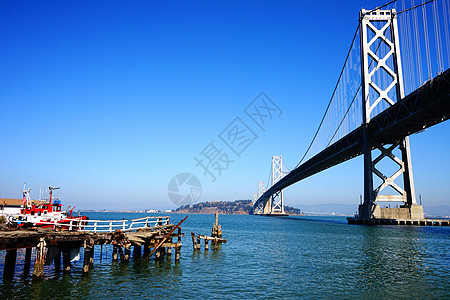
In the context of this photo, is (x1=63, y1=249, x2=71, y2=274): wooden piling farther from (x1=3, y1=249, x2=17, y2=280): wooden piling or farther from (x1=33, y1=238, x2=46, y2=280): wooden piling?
(x1=3, y1=249, x2=17, y2=280): wooden piling

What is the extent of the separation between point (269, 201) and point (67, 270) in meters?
162

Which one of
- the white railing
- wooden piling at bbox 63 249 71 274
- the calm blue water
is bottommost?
the calm blue water

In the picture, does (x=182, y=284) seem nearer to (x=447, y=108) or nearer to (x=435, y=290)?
(x=435, y=290)

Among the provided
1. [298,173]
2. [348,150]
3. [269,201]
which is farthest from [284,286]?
[269,201]

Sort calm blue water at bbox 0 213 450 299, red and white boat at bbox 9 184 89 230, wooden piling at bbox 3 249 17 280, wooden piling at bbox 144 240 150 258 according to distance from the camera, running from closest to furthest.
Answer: calm blue water at bbox 0 213 450 299, wooden piling at bbox 3 249 17 280, red and white boat at bbox 9 184 89 230, wooden piling at bbox 144 240 150 258

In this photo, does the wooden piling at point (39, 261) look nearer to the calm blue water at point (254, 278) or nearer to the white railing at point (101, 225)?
the calm blue water at point (254, 278)

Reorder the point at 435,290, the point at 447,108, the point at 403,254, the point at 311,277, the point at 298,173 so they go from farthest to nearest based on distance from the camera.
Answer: the point at 298,173 < the point at 447,108 < the point at 403,254 < the point at 311,277 < the point at 435,290

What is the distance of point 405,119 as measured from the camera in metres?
50.7

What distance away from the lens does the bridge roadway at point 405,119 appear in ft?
143

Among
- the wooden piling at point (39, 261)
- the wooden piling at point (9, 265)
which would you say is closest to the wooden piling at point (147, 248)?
the wooden piling at point (39, 261)

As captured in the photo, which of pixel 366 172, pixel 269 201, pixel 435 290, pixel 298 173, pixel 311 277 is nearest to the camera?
pixel 435 290

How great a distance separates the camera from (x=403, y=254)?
28.4m

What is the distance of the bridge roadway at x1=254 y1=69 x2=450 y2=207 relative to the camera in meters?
43.7

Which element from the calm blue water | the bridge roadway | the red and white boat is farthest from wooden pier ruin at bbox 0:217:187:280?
the bridge roadway
